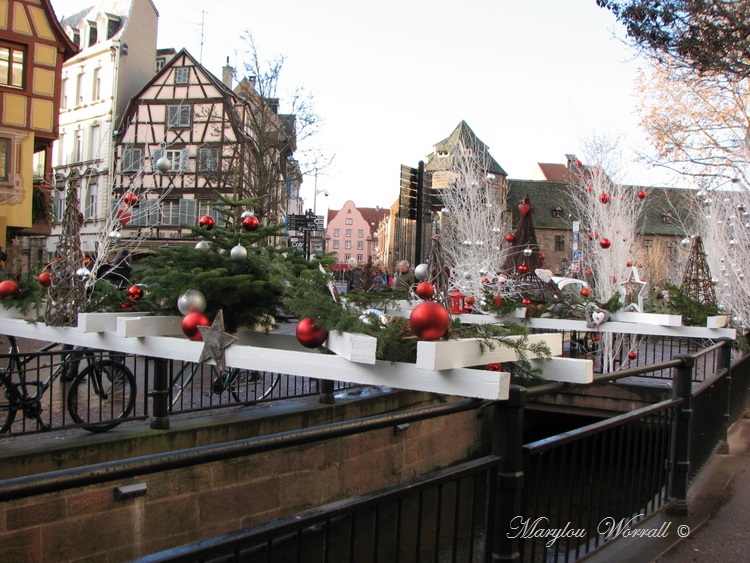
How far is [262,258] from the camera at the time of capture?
516 centimetres

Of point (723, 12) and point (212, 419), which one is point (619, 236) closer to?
point (723, 12)

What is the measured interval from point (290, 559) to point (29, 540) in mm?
3142

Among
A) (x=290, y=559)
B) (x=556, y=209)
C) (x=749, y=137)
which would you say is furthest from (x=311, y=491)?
(x=556, y=209)

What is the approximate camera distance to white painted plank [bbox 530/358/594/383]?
3639mm

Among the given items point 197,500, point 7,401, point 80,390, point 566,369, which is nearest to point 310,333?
point 566,369

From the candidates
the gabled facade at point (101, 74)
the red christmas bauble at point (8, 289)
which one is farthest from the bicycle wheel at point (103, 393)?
the gabled facade at point (101, 74)

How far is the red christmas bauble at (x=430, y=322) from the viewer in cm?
333

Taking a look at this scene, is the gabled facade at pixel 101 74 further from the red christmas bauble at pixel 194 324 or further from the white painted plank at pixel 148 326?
the red christmas bauble at pixel 194 324

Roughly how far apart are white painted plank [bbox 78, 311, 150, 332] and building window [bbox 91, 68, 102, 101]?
1423 inches

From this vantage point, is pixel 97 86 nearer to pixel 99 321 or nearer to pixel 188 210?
pixel 188 210

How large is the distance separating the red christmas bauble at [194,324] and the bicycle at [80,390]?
2770 mm

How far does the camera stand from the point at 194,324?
464 centimetres

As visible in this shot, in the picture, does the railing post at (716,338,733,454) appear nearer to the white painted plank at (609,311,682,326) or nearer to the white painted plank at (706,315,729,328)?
the white painted plank at (609,311,682,326)

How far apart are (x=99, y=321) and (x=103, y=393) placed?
8.96ft
